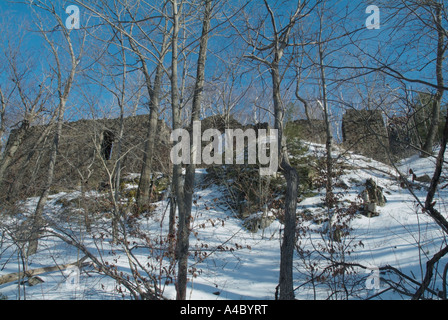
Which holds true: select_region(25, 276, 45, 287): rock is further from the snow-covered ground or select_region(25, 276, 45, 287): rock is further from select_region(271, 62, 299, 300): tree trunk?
select_region(271, 62, 299, 300): tree trunk

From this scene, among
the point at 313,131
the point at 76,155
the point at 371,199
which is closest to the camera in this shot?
the point at 371,199

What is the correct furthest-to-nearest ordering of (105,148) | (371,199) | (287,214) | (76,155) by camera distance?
(105,148) → (76,155) → (371,199) → (287,214)

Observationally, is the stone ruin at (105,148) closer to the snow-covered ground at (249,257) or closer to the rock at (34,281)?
the snow-covered ground at (249,257)

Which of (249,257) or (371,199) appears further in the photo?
(371,199)

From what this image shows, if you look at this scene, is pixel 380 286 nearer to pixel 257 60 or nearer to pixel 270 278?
pixel 270 278

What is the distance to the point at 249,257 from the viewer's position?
6.25m

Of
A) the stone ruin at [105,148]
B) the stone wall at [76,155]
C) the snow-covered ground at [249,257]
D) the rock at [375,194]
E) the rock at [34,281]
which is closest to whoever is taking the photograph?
the snow-covered ground at [249,257]

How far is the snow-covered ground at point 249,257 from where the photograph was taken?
4.42m

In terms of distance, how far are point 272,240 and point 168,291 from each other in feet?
10.9

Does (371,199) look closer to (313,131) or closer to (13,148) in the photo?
(313,131)

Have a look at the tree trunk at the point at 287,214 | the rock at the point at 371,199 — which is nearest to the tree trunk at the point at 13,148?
the tree trunk at the point at 287,214

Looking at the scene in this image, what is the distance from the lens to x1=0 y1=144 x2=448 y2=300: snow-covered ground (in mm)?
4422

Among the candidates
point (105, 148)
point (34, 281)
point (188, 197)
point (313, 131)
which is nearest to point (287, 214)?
point (188, 197)
